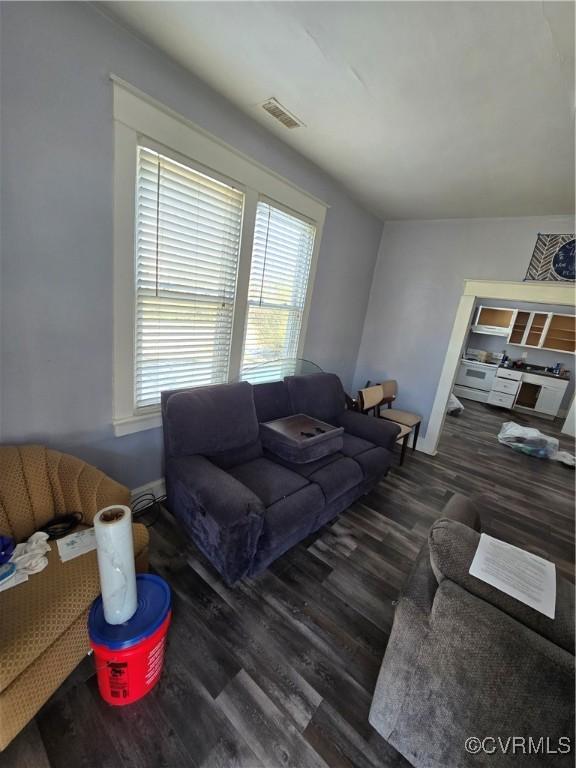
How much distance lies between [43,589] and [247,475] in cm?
108

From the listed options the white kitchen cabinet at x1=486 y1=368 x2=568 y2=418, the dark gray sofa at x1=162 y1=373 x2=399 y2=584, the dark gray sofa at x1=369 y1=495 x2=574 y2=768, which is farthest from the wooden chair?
the white kitchen cabinet at x1=486 y1=368 x2=568 y2=418

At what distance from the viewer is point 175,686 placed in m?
1.21

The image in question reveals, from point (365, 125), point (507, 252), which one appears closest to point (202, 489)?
point (365, 125)

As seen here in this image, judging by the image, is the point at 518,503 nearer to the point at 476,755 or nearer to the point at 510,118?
the point at 476,755

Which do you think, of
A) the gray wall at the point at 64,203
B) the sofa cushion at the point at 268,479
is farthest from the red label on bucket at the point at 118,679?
the gray wall at the point at 64,203

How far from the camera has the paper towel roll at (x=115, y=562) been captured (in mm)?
1023

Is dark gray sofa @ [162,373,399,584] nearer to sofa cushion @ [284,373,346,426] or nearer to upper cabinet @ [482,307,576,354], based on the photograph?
sofa cushion @ [284,373,346,426]

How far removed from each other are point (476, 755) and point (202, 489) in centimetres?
134

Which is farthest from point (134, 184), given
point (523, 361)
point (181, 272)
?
point (523, 361)

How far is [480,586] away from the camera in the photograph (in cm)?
89

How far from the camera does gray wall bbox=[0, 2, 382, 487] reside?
Answer: 1.27 m

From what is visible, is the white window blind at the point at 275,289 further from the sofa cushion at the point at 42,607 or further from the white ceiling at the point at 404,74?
the sofa cushion at the point at 42,607

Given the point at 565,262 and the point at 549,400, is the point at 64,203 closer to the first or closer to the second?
the point at 565,262

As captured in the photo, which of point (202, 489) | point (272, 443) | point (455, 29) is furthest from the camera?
point (272, 443)
